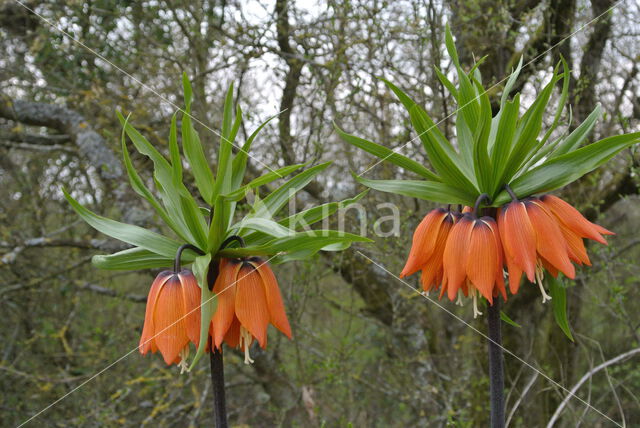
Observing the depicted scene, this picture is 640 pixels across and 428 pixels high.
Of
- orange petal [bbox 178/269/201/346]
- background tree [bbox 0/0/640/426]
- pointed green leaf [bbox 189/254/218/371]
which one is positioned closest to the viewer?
pointed green leaf [bbox 189/254/218/371]

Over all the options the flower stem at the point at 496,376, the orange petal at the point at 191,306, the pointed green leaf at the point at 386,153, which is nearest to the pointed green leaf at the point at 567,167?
the pointed green leaf at the point at 386,153

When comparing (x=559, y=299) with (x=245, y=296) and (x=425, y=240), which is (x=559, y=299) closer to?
(x=425, y=240)

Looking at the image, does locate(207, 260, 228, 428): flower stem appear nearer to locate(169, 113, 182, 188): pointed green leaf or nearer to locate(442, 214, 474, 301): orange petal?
locate(169, 113, 182, 188): pointed green leaf

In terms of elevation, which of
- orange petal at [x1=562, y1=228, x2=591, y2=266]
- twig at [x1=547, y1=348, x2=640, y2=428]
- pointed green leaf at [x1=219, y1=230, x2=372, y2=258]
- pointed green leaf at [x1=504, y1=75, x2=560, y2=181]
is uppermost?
pointed green leaf at [x1=504, y1=75, x2=560, y2=181]

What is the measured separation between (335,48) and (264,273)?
7.97 ft

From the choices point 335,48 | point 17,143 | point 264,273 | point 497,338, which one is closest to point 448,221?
point 497,338

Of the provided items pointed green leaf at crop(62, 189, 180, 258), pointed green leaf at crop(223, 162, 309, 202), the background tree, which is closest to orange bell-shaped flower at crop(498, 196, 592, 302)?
pointed green leaf at crop(223, 162, 309, 202)

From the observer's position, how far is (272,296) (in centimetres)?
115

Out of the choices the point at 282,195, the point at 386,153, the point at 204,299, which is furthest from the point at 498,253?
the point at 204,299

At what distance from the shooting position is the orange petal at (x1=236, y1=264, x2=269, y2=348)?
111 centimetres

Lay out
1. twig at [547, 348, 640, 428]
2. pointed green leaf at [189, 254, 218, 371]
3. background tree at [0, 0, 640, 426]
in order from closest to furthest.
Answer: pointed green leaf at [189, 254, 218, 371]
twig at [547, 348, 640, 428]
background tree at [0, 0, 640, 426]

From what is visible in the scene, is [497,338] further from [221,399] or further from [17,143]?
[17,143]

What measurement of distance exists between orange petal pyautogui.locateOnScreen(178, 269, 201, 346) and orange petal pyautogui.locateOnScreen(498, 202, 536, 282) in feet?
1.90

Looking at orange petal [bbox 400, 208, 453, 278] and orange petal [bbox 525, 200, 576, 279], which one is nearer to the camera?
orange petal [bbox 525, 200, 576, 279]
